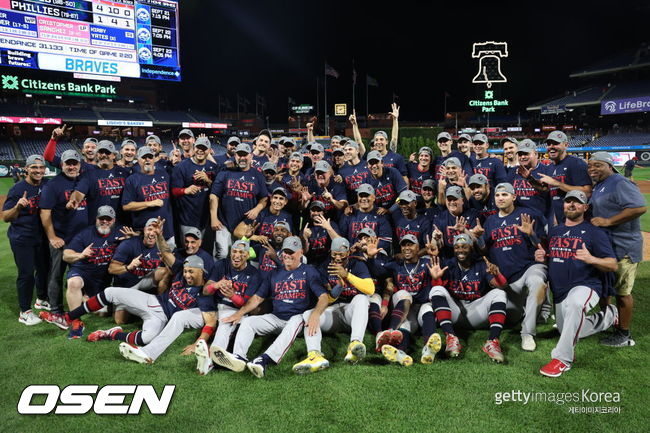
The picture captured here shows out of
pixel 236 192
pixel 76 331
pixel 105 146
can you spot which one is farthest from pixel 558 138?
pixel 76 331

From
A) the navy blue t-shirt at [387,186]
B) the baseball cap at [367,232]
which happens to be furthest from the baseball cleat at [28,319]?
the navy blue t-shirt at [387,186]

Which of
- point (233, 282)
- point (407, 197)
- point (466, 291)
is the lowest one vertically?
point (466, 291)

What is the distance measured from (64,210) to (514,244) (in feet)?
20.0

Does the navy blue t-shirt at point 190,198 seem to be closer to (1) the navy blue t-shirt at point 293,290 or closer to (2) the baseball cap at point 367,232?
(1) the navy blue t-shirt at point 293,290

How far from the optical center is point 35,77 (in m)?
28.1

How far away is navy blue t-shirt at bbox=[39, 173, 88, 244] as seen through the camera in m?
5.95

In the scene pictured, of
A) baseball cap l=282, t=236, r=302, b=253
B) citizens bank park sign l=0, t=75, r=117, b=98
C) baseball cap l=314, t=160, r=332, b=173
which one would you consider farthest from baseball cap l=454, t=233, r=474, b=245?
citizens bank park sign l=0, t=75, r=117, b=98

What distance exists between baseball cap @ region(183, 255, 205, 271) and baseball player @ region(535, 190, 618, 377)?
3.94 meters

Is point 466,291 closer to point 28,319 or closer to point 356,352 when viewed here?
point 356,352

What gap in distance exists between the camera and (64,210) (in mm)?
6113

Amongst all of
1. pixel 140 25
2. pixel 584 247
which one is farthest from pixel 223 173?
pixel 140 25

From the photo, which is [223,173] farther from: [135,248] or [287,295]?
[287,295]

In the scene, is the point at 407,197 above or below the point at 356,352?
above

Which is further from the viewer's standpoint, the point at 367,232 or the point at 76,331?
the point at 367,232
